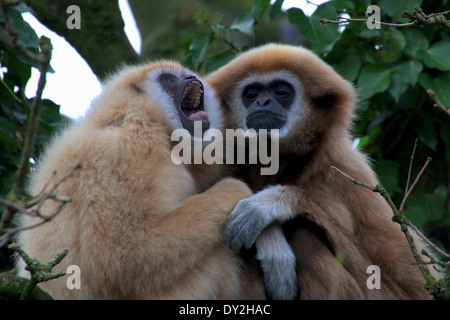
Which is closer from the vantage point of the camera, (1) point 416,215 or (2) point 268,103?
(2) point 268,103

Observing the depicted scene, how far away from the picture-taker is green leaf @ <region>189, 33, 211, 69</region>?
22.6 feet

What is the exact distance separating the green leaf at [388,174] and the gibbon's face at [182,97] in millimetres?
2354

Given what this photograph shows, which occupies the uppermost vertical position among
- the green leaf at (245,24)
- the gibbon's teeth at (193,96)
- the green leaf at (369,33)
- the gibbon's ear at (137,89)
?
the green leaf at (245,24)

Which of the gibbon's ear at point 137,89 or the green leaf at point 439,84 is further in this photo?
the green leaf at point 439,84

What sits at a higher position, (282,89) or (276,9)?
(276,9)

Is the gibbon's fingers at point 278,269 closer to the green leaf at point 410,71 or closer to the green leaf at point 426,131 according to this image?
the green leaf at point 410,71

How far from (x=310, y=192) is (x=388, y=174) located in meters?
2.07

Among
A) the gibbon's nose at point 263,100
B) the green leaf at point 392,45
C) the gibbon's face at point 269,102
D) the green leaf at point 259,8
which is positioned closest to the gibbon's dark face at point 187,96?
the gibbon's face at point 269,102

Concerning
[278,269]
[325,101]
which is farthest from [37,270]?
[325,101]

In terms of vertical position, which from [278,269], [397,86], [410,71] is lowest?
[278,269]

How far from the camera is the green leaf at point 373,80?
21.6ft

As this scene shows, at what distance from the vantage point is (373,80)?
21.9 feet

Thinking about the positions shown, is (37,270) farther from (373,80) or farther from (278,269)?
(373,80)

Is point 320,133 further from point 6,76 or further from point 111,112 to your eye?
point 6,76
